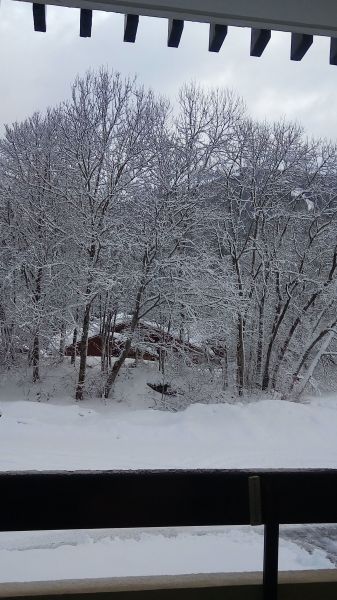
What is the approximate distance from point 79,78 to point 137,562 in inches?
515

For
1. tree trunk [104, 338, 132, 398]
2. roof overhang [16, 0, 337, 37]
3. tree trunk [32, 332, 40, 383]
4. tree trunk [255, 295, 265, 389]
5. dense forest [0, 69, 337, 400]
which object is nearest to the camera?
roof overhang [16, 0, 337, 37]

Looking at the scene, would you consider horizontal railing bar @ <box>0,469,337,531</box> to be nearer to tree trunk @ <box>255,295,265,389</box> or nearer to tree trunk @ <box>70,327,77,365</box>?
tree trunk @ <box>70,327,77,365</box>

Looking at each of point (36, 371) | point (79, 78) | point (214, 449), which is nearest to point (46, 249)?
point (36, 371)

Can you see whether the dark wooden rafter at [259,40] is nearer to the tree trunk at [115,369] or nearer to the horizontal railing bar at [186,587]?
the horizontal railing bar at [186,587]

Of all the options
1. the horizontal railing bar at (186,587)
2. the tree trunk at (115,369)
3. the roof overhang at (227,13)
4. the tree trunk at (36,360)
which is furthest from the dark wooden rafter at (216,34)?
the tree trunk at (36,360)

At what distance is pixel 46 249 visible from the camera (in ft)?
44.2

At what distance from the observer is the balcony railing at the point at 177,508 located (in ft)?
3.32

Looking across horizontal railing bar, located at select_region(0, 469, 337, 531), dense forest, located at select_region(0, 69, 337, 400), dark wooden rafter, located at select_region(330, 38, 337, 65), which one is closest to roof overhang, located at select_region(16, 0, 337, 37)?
dark wooden rafter, located at select_region(330, 38, 337, 65)

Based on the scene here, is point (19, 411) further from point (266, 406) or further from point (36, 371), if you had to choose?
point (36, 371)

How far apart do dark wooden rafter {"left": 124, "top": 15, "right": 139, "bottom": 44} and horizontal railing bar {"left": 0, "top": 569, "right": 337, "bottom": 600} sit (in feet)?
4.84

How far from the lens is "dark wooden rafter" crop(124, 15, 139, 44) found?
1.57 meters

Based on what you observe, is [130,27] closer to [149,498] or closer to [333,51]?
[333,51]

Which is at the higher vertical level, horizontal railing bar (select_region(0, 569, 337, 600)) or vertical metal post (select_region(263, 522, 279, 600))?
vertical metal post (select_region(263, 522, 279, 600))

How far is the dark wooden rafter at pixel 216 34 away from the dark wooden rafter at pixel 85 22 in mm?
364
